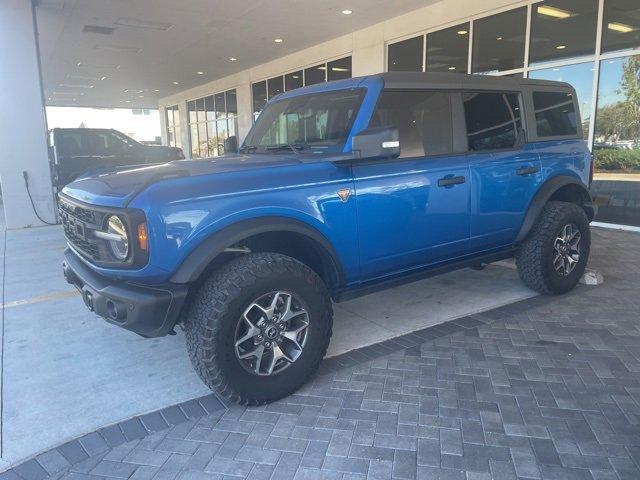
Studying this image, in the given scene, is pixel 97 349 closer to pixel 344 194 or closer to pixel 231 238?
pixel 231 238

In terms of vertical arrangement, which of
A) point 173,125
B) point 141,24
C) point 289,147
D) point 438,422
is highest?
point 141,24

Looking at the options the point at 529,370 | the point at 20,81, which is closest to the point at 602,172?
the point at 529,370

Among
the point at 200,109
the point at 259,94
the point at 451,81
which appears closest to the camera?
the point at 451,81

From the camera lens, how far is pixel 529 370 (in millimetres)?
2994

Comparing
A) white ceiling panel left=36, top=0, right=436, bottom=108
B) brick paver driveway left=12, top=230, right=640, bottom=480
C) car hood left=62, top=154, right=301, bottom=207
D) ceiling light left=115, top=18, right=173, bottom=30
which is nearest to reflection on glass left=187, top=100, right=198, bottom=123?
white ceiling panel left=36, top=0, right=436, bottom=108

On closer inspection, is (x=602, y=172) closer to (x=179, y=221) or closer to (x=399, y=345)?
(x=399, y=345)

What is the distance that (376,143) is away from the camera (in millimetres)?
2773

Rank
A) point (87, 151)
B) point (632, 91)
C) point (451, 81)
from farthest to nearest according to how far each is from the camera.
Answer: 1. point (87, 151)
2. point (632, 91)
3. point (451, 81)

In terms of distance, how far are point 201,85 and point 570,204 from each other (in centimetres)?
1905

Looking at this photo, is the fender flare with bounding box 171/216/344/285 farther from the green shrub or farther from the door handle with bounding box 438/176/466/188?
the green shrub

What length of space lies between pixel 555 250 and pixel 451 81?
71.2 inches

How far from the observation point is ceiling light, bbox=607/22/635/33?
6.92m

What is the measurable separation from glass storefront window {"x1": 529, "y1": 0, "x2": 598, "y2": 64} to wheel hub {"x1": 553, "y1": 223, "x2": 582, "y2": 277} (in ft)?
15.3

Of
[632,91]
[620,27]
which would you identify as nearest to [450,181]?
[632,91]
